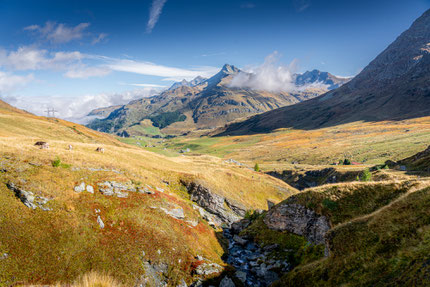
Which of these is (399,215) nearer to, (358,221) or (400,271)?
(358,221)

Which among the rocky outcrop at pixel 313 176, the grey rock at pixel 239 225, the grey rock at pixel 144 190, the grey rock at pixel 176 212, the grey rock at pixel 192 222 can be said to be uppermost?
the grey rock at pixel 144 190

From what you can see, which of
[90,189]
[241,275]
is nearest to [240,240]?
[241,275]

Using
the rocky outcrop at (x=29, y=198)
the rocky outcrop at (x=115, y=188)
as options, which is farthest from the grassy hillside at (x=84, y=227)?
the rocky outcrop at (x=115, y=188)

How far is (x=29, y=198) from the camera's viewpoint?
22.9 metres

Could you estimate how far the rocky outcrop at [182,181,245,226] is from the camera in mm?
47312

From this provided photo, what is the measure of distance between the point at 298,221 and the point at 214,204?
1993cm

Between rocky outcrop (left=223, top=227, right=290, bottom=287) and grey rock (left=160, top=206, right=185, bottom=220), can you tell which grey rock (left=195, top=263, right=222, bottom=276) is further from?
grey rock (left=160, top=206, right=185, bottom=220)

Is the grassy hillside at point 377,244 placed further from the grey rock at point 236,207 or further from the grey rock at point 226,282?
the grey rock at point 236,207

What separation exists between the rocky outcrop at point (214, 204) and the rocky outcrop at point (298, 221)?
36.3 ft

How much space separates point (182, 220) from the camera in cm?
3466

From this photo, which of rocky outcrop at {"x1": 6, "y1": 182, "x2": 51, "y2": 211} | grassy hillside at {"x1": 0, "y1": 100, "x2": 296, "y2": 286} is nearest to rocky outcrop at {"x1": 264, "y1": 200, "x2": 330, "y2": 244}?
grassy hillside at {"x1": 0, "y1": 100, "x2": 296, "y2": 286}

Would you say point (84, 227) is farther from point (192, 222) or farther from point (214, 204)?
point (214, 204)

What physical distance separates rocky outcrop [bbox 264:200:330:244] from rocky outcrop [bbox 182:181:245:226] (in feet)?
36.3

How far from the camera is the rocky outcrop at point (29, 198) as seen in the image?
74.2ft
